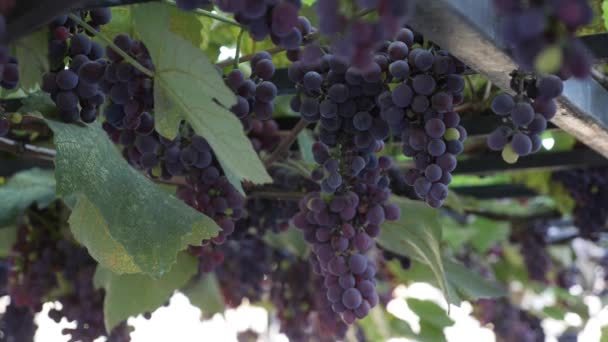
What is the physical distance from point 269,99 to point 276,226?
55cm

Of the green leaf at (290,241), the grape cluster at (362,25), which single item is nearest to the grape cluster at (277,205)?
the green leaf at (290,241)

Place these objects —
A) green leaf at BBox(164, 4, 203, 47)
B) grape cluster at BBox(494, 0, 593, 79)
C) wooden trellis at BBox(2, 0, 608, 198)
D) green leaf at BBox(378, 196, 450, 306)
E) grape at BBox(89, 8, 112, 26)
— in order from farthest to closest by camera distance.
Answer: green leaf at BBox(378, 196, 450, 306)
green leaf at BBox(164, 4, 203, 47)
grape at BBox(89, 8, 112, 26)
wooden trellis at BBox(2, 0, 608, 198)
grape cluster at BBox(494, 0, 593, 79)

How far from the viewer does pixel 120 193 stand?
2.65 feet

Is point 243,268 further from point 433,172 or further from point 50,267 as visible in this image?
point 433,172

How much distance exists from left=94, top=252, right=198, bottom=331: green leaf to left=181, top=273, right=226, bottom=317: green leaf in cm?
54

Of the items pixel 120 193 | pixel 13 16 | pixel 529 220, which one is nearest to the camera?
pixel 13 16

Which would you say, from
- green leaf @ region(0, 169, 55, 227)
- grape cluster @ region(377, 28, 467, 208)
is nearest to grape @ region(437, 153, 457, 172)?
grape cluster @ region(377, 28, 467, 208)

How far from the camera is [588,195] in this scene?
5.98 ft

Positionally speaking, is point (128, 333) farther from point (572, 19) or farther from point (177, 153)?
point (572, 19)

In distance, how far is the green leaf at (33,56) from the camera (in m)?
0.76

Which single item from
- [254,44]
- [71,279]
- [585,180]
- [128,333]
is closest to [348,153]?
[254,44]

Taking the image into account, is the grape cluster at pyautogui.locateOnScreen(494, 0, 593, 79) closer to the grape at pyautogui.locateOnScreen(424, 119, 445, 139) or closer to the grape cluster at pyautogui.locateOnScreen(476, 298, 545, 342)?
the grape at pyautogui.locateOnScreen(424, 119, 445, 139)

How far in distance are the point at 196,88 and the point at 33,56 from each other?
17cm

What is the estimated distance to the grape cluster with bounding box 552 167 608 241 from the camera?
5.84 ft
